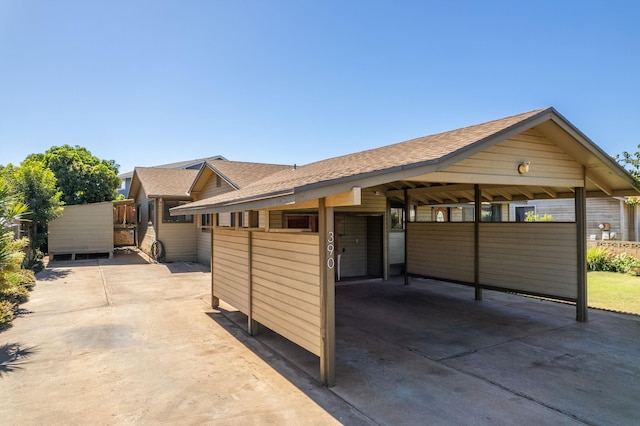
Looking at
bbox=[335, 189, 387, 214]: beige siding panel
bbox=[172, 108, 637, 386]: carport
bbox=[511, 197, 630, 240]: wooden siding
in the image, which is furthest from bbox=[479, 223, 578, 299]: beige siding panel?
bbox=[511, 197, 630, 240]: wooden siding

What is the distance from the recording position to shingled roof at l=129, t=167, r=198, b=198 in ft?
52.2

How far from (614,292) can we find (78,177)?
24571mm

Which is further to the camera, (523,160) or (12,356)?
→ (523,160)

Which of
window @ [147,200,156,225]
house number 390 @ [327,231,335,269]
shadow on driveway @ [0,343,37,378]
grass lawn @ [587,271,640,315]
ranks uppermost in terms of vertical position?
window @ [147,200,156,225]

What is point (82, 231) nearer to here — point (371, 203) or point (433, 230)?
point (371, 203)

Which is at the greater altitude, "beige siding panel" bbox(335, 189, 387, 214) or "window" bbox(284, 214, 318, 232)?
"beige siding panel" bbox(335, 189, 387, 214)

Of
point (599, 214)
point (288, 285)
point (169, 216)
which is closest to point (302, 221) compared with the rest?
point (288, 285)

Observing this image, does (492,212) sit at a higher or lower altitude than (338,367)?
higher

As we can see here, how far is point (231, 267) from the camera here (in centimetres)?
718

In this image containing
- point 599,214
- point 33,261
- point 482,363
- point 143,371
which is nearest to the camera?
point 143,371

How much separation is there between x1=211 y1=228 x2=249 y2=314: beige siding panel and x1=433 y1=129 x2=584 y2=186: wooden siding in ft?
11.7

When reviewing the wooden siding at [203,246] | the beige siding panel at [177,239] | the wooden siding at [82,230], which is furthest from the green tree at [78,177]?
the wooden siding at [203,246]

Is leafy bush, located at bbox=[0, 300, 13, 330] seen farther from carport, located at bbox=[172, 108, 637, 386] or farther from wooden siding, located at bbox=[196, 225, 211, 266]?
wooden siding, located at bbox=[196, 225, 211, 266]

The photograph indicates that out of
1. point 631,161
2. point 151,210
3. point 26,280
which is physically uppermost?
point 631,161
